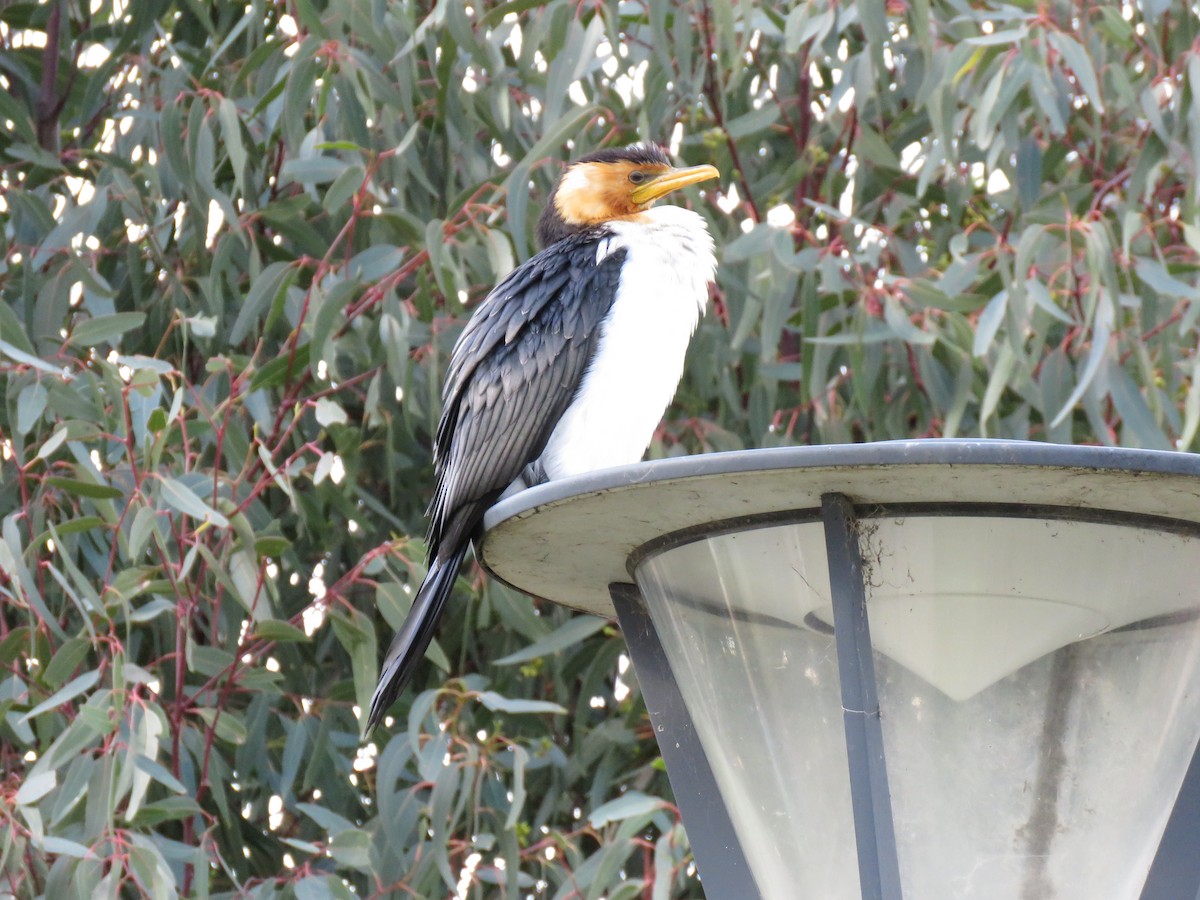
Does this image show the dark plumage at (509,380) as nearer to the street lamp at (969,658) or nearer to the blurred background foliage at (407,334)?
the blurred background foliage at (407,334)

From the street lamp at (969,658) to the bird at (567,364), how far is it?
1.08 m

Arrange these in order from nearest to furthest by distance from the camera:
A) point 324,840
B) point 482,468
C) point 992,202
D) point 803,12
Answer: point 482,468 → point 803,12 → point 324,840 → point 992,202

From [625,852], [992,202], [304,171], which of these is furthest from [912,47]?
[625,852]

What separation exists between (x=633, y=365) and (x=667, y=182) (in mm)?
438

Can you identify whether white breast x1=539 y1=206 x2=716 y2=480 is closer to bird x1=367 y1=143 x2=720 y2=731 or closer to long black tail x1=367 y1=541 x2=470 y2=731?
bird x1=367 y1=143 x2=720 y2=731

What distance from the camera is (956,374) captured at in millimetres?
3361

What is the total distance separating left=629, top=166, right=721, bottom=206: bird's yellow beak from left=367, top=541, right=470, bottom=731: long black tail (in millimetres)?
820

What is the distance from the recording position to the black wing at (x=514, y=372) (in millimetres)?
2627

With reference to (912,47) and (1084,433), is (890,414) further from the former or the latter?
(912,47)

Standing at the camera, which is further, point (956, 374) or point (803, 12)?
point (956, 374)

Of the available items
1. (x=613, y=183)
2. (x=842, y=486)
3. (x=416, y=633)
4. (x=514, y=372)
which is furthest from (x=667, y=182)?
(x=842, y=486)

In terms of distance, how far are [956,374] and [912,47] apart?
777 millimetres

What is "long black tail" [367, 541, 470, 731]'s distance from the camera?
7.76ft

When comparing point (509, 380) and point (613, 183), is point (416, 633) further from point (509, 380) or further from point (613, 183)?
point (613, 183)
